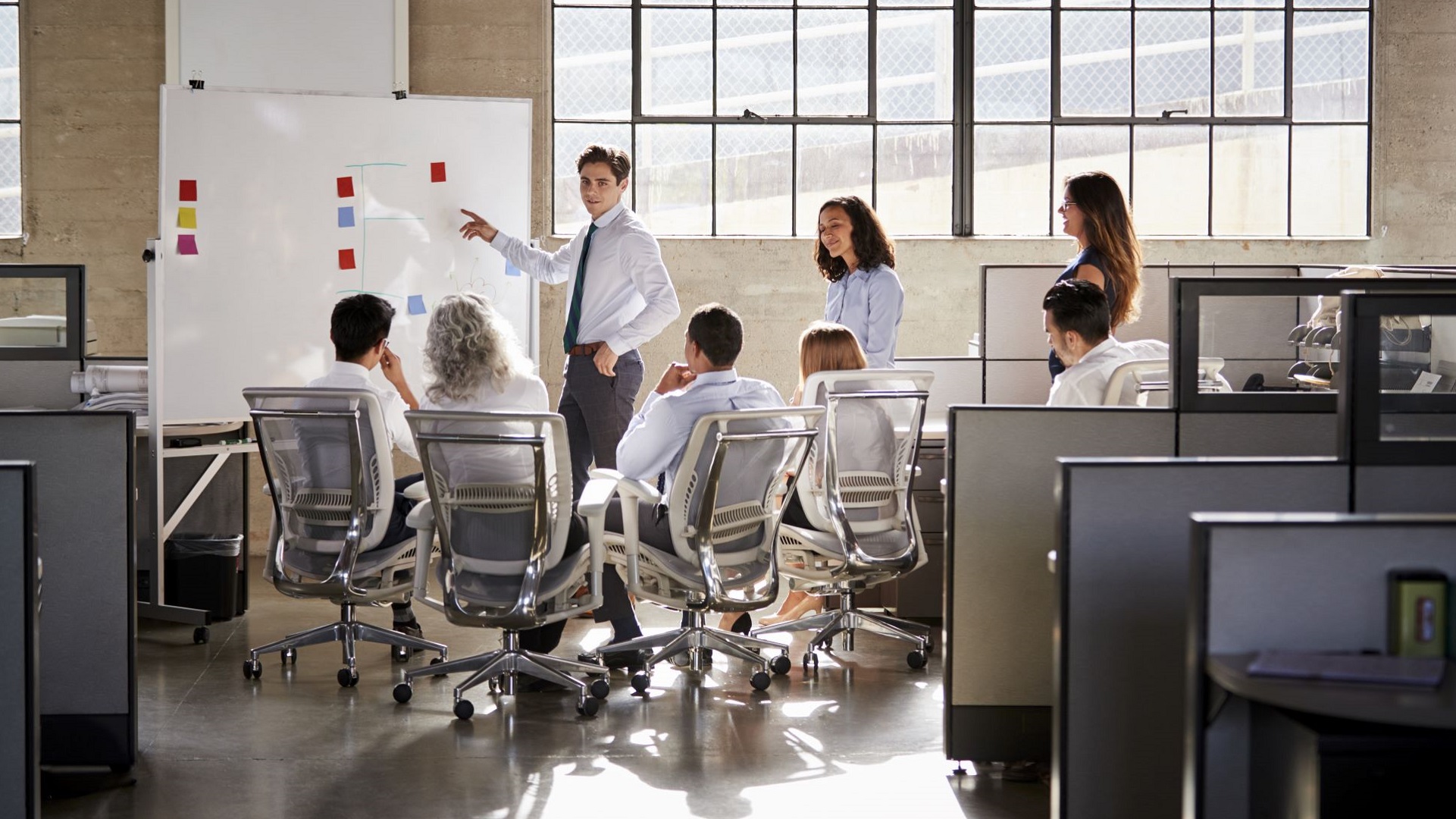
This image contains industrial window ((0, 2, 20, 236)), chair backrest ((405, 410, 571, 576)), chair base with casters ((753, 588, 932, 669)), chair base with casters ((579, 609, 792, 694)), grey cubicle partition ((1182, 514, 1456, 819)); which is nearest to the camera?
grey cubicle partition ((1182, 514, 1456, 819))

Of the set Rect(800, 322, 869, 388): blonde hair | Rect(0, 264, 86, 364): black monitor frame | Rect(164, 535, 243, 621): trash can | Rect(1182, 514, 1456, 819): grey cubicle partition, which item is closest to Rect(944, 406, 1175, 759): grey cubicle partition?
Rect(800, 322, 869, 388): blonde hair

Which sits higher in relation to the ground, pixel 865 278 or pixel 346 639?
pixel 865 278

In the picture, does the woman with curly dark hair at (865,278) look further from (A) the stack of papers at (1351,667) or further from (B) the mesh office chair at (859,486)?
(A) the stack of papers at (1351,667)

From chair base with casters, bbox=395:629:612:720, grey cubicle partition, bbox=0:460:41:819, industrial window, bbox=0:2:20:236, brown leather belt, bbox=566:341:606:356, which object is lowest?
chair base with casters, bbox=395:629:612:720

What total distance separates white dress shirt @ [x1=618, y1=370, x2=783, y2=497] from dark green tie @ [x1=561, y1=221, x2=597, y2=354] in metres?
1.04

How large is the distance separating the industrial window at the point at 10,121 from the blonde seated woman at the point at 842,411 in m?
3.99

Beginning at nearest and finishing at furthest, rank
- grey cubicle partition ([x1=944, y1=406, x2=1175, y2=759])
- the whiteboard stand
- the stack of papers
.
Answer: the stack of papers < grey cubicle partition ([x1=944, y1=406, x2=1175, y2=759]) < the whiteboard stand

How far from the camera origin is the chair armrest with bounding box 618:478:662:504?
3.79 m

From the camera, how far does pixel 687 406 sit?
3926 millimetres

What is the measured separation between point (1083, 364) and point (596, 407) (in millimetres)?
1727

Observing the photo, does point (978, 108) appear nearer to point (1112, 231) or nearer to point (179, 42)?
point (1112, 231)

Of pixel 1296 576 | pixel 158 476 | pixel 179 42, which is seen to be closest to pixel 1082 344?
pixel 1296 576

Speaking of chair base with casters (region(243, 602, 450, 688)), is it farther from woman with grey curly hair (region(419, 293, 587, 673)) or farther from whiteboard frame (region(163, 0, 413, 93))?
whiteboard frame (region(163, 0, 413, 93))

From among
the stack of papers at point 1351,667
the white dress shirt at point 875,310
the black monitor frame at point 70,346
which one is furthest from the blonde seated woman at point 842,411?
the black monitor frame at point 70,346
